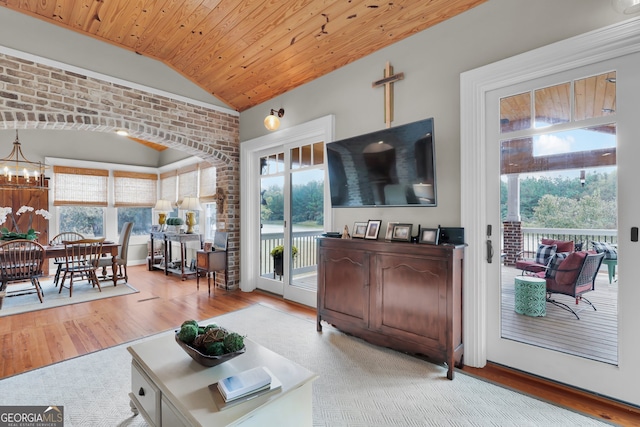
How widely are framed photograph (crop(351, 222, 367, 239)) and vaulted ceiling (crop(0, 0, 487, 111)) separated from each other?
72.0 inches

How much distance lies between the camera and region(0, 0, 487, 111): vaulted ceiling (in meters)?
2.75

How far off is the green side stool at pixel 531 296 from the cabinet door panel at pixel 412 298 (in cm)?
70

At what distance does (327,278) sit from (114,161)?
21.9 feet

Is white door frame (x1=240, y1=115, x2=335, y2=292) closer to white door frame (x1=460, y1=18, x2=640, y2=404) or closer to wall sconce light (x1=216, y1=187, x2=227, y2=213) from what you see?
wall sconce light (x1=216, y1=187, x2=227, y2=213)

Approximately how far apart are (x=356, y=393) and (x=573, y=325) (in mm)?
1692

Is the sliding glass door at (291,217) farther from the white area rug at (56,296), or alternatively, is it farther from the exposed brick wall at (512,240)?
the white area rug at (56,296)

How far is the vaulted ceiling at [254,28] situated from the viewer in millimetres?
2750

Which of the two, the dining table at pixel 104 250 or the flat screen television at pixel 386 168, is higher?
the flat screen television at pixel 386 168

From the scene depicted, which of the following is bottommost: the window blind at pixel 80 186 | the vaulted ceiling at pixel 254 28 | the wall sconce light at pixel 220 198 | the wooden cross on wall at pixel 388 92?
the wall sconce light at pixel 220 198

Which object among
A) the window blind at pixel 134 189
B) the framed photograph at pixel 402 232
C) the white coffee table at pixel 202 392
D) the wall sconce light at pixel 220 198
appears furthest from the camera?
the window blind at pixel 134 189

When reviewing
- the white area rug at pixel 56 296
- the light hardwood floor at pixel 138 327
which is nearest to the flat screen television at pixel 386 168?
the light hardwood floor at pixel 138 327

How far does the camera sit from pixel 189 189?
6.88 meters

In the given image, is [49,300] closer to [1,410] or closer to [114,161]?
[1,410]

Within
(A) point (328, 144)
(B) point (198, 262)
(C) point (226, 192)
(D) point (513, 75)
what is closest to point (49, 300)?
(B) point (198, 262)
